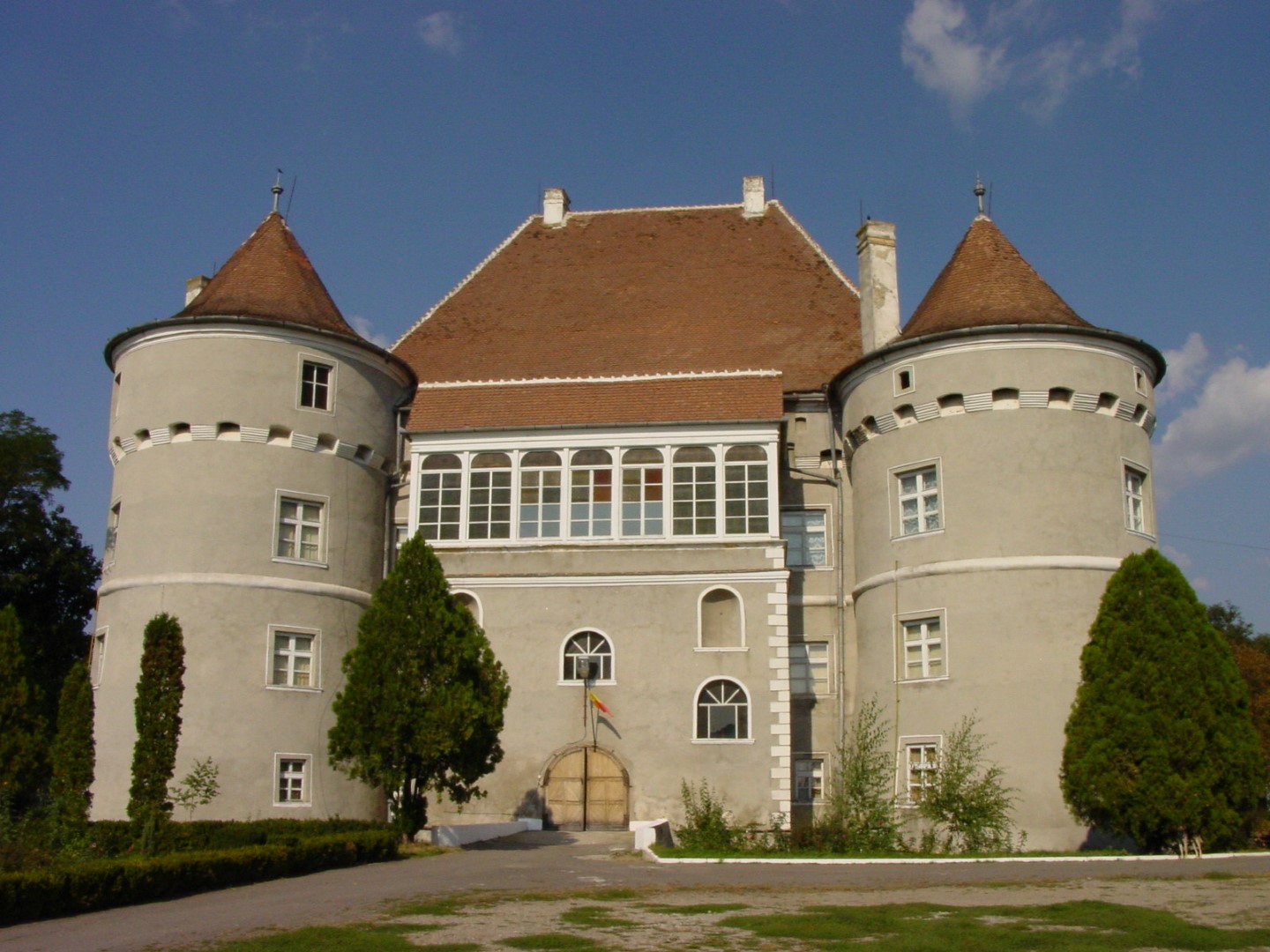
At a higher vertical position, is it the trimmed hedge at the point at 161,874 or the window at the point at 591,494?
the window at the point at 591,494

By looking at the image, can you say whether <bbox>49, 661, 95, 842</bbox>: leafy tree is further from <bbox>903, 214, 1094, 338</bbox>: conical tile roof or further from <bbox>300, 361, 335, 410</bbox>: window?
<bbox>903, 214, 1094, 338</bbox>: conical tile roof

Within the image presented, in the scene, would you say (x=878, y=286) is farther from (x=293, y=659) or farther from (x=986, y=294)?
(x=293, y=659)

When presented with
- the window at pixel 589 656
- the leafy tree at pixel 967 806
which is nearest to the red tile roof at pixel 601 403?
the window at pixel 589 656

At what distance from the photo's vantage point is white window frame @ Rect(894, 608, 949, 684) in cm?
2595

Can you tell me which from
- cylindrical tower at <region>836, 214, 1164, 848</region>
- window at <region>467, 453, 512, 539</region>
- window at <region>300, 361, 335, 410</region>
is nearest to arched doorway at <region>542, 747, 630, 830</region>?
window at <region>467, 453, 512, 539</region>

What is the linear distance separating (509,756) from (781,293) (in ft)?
44.8

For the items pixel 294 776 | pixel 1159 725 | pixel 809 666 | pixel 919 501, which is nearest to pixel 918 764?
pixel 809 666

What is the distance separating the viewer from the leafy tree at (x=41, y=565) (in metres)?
38.7

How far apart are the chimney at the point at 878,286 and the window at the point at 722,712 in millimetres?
8112

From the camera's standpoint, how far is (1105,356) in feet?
87.9

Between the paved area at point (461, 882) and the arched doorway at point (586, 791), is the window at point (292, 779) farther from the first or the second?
the paved area at point (461, 882)

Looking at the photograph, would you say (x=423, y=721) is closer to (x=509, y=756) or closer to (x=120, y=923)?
(x=509, y=756)

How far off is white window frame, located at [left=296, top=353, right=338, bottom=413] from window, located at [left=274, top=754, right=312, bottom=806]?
7.02m

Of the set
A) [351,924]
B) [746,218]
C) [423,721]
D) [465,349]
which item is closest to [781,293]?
[746,218]
